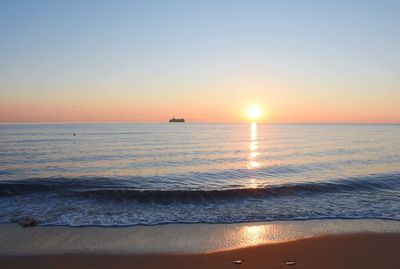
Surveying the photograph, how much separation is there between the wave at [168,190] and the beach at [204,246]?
5274mm

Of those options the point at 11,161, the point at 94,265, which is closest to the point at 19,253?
the point at 94,265

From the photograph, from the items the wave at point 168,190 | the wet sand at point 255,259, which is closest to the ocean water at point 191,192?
the wave at point 168,190

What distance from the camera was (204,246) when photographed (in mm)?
9781

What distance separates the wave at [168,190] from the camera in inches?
688

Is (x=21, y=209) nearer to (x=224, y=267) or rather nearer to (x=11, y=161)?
(x=224, y=267)

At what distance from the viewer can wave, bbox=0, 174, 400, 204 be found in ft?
57.3

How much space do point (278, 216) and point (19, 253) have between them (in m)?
9.04

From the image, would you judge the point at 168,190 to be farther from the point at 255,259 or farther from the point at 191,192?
the point at 255,259

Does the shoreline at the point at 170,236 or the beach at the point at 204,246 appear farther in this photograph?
the shoreline at the point at 170,236

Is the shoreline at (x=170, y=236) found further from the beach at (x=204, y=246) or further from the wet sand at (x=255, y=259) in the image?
the wet sand at (x=255, y=259)

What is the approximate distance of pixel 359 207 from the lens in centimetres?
1505

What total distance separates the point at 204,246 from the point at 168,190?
9095 millimetres

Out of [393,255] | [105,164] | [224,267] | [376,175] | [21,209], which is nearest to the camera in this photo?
[224,267]

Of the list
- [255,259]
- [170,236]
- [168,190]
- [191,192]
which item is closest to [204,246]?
[170,236]
